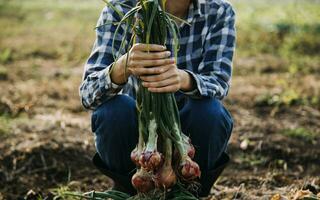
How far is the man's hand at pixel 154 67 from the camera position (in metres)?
1.66

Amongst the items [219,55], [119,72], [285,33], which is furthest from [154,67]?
[285,33]

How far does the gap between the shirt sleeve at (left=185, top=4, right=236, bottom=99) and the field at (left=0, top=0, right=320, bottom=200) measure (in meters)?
0.45

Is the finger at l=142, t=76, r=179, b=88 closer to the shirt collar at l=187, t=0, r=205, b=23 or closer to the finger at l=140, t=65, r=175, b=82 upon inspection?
the finger at l=140, t=65, r=175, b=82

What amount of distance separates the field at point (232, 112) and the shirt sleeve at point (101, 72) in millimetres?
576

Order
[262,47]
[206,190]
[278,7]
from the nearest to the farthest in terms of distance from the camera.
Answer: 1. [206,190]
2. [262,47]
3. [278,7]

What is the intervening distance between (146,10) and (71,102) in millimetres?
2213

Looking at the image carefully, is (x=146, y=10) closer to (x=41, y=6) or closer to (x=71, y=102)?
(x=71, y=102)

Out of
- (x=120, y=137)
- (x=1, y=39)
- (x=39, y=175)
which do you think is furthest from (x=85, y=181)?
(x=1, y=39)

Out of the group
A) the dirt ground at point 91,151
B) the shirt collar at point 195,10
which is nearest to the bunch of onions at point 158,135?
the shirt collar at point 195,10

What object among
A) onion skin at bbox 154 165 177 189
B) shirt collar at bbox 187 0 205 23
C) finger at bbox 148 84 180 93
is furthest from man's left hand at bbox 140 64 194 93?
shirt collar at bbox 187 0 205 23

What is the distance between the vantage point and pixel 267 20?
22.2ft

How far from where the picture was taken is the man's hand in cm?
166

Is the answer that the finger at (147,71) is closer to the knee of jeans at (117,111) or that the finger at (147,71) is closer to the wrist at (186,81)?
the wrist at (186,81)

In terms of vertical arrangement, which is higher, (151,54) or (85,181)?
(151,54)
